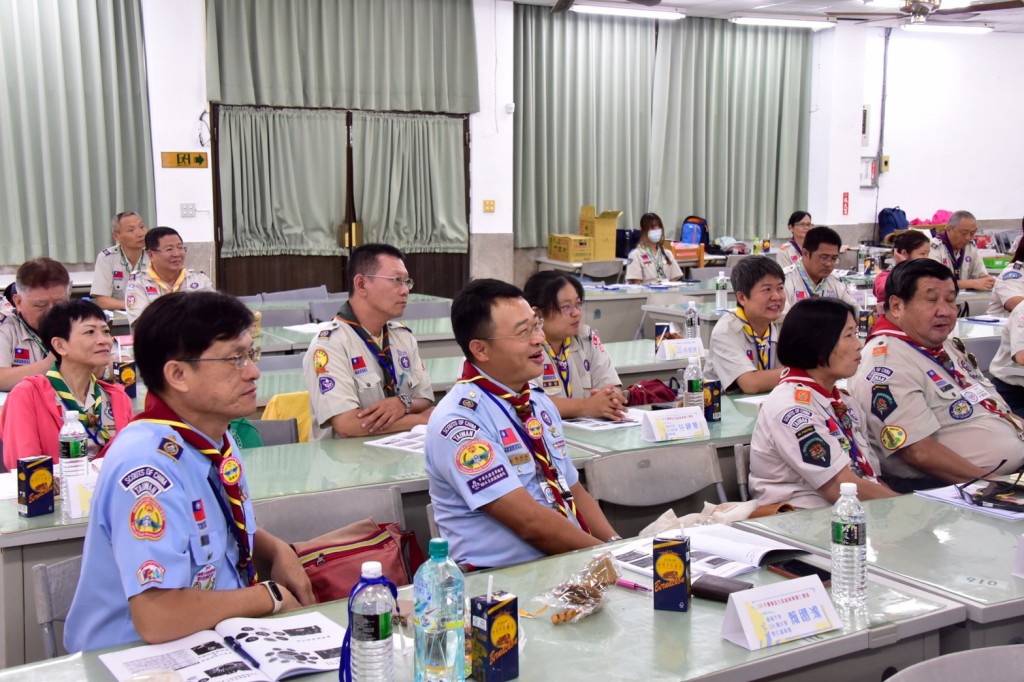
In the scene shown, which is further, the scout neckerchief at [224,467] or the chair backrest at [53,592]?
the chair backrest at [53,592]

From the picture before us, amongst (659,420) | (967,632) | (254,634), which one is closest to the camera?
(254,634)

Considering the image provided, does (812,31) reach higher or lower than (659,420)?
higher

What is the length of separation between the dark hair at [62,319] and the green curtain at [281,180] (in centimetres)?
570

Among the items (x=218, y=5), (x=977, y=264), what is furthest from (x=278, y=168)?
(x=977, y=264)

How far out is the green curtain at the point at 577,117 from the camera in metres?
10.4

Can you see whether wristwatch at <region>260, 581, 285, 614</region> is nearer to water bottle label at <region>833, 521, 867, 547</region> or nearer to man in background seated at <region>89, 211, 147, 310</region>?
water bottle label at <region>833, 521, 867, 547</region>

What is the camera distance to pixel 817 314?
10.1ft

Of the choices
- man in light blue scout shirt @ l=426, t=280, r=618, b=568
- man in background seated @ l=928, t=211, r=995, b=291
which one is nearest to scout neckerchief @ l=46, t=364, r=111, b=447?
man in light blue scout shirt @ l=426, t=280, r=618, b=568

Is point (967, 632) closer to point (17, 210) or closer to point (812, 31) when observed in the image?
point (17, 210)

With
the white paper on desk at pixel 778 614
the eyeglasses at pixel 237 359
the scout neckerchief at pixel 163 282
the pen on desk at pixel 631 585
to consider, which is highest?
the eyeglasses at pixel 237 359

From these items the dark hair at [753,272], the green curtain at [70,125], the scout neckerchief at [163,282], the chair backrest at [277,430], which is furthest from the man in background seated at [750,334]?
the green curtain at [70,125]

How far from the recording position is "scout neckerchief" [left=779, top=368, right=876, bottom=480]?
306cm

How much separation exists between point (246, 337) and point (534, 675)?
921 mm

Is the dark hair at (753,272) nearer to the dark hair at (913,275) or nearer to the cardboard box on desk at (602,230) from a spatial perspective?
the dark hair at (913,275)
